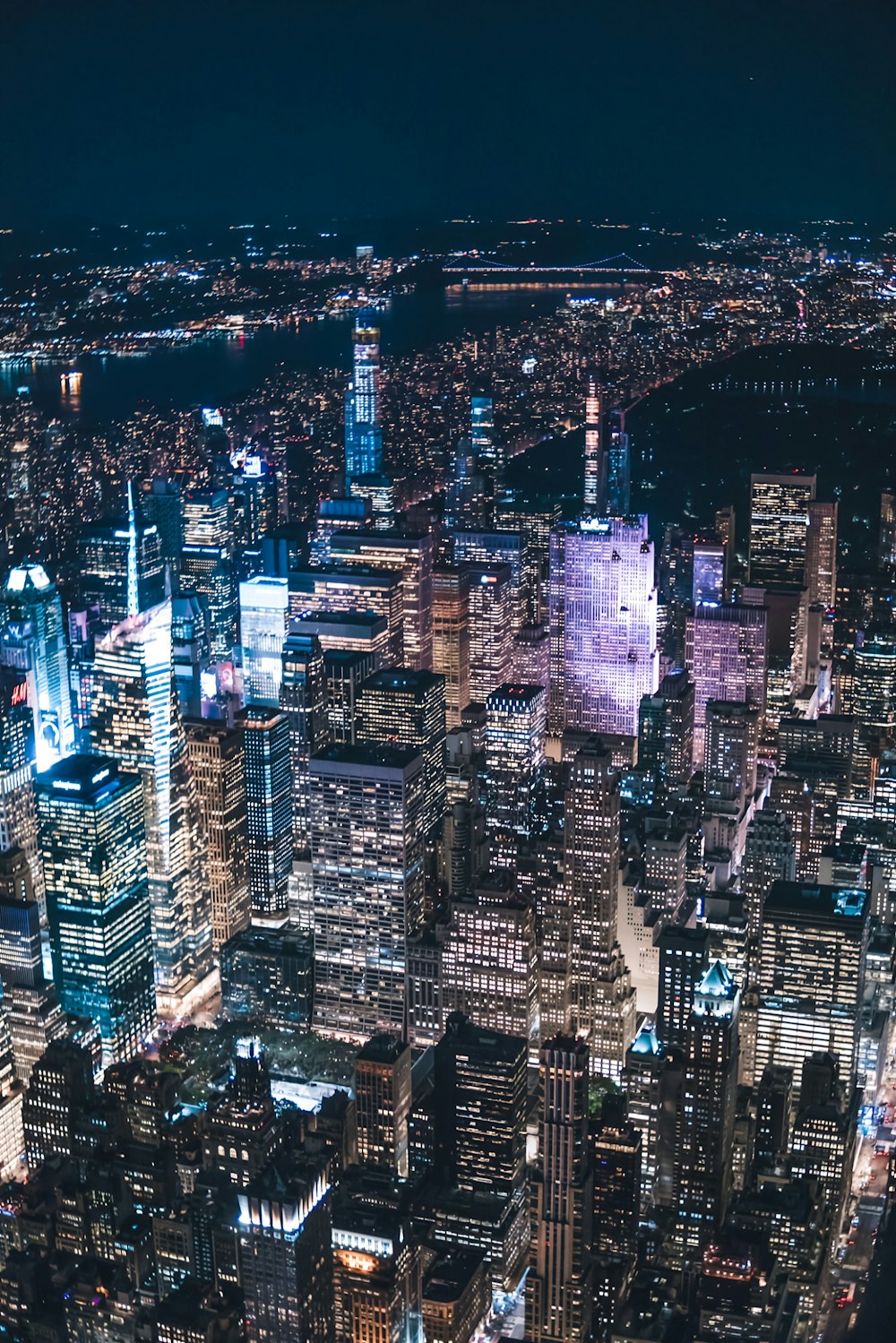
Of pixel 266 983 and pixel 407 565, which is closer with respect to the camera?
pixel 266 983

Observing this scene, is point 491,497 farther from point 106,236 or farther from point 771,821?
point 106,236

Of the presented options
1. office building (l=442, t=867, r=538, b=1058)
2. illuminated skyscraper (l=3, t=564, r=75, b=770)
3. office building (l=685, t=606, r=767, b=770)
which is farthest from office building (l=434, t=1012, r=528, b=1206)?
office building (l=685, t=606, r=767, b=770)

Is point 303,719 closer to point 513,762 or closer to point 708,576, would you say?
point 513,762

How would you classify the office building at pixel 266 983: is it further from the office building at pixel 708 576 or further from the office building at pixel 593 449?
the office building at pixel 708 576

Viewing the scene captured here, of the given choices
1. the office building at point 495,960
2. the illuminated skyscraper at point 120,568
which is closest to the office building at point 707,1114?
the office building at point 495,960

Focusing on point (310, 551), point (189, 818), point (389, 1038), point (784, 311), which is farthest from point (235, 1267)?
point (310, 551)

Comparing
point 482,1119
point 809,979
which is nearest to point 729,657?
point 809,979
